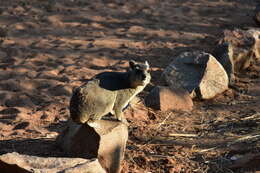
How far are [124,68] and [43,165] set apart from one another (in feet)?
15.1

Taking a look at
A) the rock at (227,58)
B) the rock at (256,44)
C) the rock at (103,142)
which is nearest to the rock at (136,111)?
the rock at (103,142)

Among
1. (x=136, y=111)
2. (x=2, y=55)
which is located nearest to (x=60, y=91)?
(x=136, y=111)

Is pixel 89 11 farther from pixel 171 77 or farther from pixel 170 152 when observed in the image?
pixel 170 152

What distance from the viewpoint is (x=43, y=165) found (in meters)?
4.68

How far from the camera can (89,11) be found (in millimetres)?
12367

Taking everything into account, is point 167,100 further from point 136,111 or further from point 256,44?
point 256,44

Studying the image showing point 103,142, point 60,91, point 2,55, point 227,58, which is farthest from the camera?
point 2,55

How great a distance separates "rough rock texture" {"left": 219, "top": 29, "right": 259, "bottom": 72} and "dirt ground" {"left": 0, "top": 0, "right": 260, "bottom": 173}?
8.1 inches

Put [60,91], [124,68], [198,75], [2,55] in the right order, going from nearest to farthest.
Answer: [60,91], [198,75], [124,68], [2,55]

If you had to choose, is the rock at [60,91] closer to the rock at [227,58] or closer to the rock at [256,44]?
the rock at [227,58]

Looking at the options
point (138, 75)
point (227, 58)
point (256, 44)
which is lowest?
point (227, 58)

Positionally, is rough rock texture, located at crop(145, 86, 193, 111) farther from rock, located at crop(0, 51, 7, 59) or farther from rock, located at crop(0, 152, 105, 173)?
rock, located at crop(0, 51, 7, 59)

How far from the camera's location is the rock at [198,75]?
8094 mm

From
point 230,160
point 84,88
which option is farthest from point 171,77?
point 84,88
